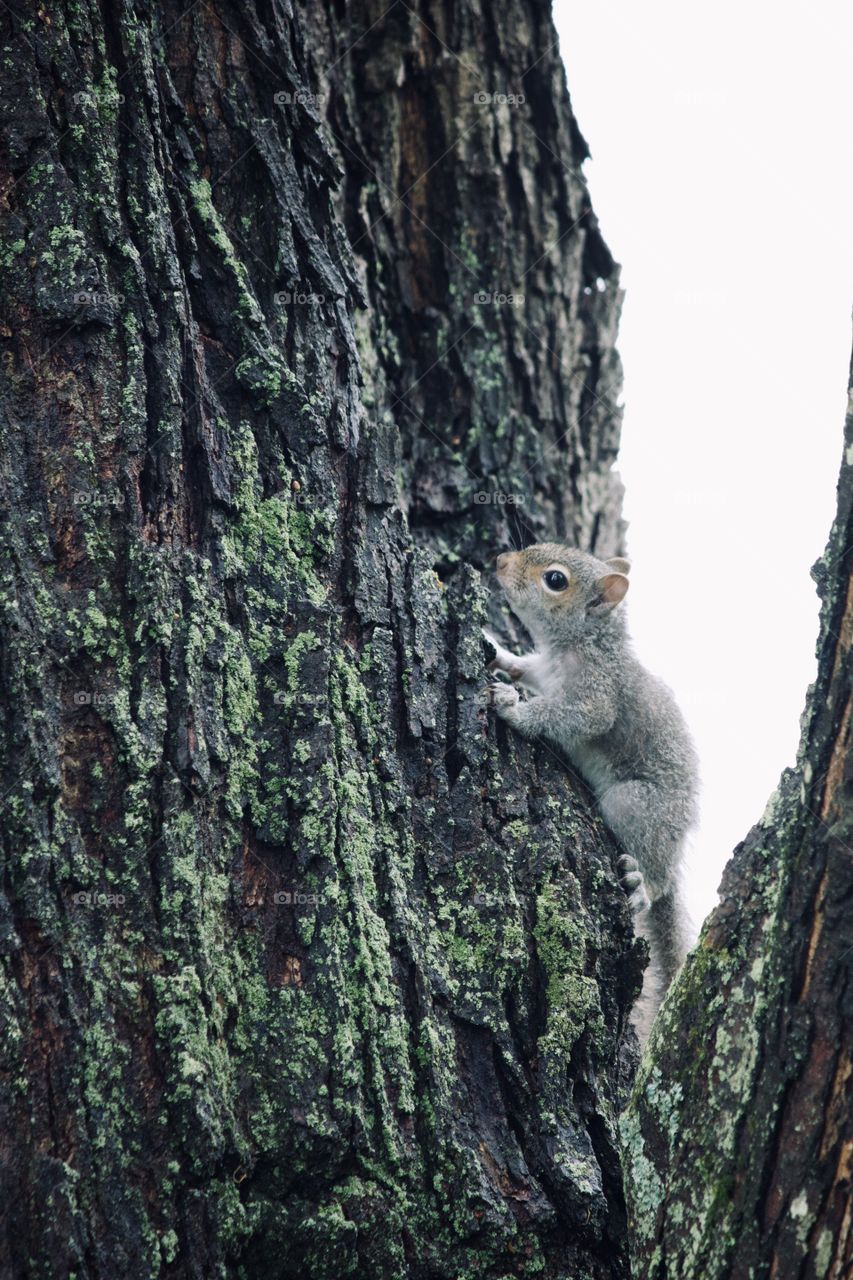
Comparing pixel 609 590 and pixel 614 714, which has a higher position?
pixel 609 590

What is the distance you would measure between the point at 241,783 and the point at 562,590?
321cm

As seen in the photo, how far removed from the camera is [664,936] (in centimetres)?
550

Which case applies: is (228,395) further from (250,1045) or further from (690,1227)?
(690,1227)

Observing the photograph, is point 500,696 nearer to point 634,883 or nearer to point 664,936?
point 634,883

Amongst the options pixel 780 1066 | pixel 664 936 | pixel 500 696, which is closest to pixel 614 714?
pixel 664 936

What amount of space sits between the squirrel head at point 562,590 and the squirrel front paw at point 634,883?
1.51 m

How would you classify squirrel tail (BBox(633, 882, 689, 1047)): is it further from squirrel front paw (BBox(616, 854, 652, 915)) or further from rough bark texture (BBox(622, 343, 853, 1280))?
rough bark texture (BBox(622, 343, 853, 1280))

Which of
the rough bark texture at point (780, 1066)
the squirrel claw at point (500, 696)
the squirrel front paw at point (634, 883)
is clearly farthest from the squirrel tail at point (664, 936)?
the rough bark texture at point (780, 1066)

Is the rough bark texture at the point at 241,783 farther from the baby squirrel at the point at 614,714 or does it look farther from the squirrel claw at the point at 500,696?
the baby squirrel at the point at 614,714

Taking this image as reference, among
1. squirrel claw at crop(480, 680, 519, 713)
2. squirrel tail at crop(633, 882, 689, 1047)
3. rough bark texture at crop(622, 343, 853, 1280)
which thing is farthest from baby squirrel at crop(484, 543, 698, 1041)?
rough bark texture at crop(622, 343, 853, 1280)

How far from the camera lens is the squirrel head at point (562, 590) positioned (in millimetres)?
5928

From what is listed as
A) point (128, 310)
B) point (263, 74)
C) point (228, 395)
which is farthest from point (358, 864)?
point (263, 74)

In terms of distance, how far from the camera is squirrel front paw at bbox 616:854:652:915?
486 centimetres

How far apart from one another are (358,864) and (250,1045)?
1.89 ft
